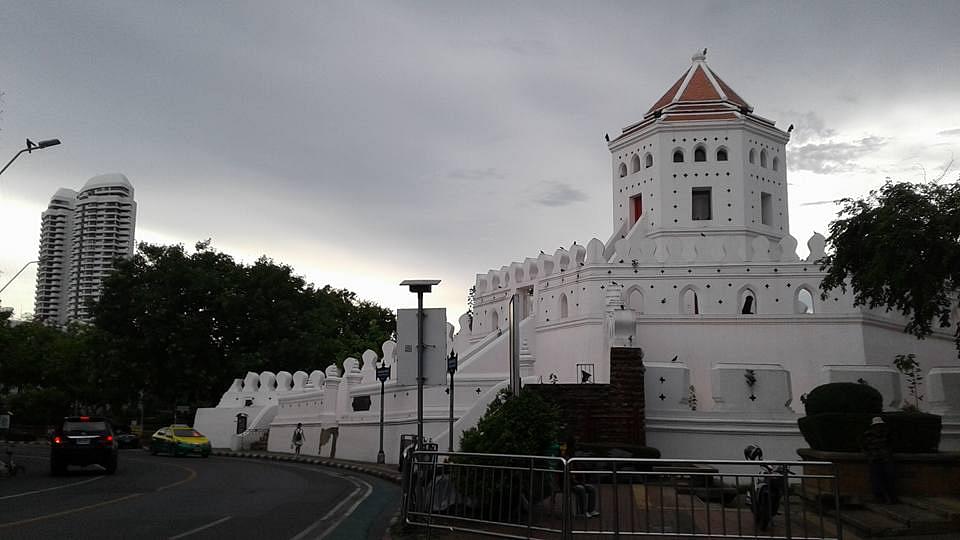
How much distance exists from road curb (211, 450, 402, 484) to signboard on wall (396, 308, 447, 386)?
9.98 meters

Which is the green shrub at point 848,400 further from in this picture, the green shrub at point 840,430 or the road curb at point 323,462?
the road curb at point 323,462

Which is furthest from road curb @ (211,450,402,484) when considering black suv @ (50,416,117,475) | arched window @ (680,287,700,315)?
arched window @ (680,287,700,315)

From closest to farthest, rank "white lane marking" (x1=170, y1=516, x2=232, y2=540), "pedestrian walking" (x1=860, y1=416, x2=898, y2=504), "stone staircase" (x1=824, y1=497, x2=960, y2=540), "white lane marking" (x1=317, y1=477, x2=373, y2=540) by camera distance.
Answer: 1. "white lane marking" (x1=170, y1=516, x2=232, y2=540)
2. "white lane marking" (x1=317, y1=477, x2=373, y2=540)
3. "stone staircase" (x1=824, y1=497, x2=960, y2=540)
4. "pedestrian walking" (x1=860, y1=416, x2=898, y2=504)

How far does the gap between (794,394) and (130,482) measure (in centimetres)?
1998

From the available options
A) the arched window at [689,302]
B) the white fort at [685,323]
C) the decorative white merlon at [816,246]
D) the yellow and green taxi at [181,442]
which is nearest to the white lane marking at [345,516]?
the white fort at [685,323]

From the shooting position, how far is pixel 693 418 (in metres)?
22.9

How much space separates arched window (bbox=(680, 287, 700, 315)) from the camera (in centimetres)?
3087

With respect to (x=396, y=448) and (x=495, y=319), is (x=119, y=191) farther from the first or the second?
(x=396, y=448)

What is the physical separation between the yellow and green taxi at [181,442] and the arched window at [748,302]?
68.1 ft

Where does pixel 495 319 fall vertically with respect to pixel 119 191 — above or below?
below

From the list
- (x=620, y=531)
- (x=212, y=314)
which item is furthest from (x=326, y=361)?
(x=620, y=531)

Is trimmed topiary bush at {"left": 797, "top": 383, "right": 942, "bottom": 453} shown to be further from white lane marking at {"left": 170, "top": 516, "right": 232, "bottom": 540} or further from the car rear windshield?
the car rear windshield

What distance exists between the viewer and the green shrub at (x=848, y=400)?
1611 cm

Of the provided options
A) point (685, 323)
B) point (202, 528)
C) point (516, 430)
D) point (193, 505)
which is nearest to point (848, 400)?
point (516, 430)
